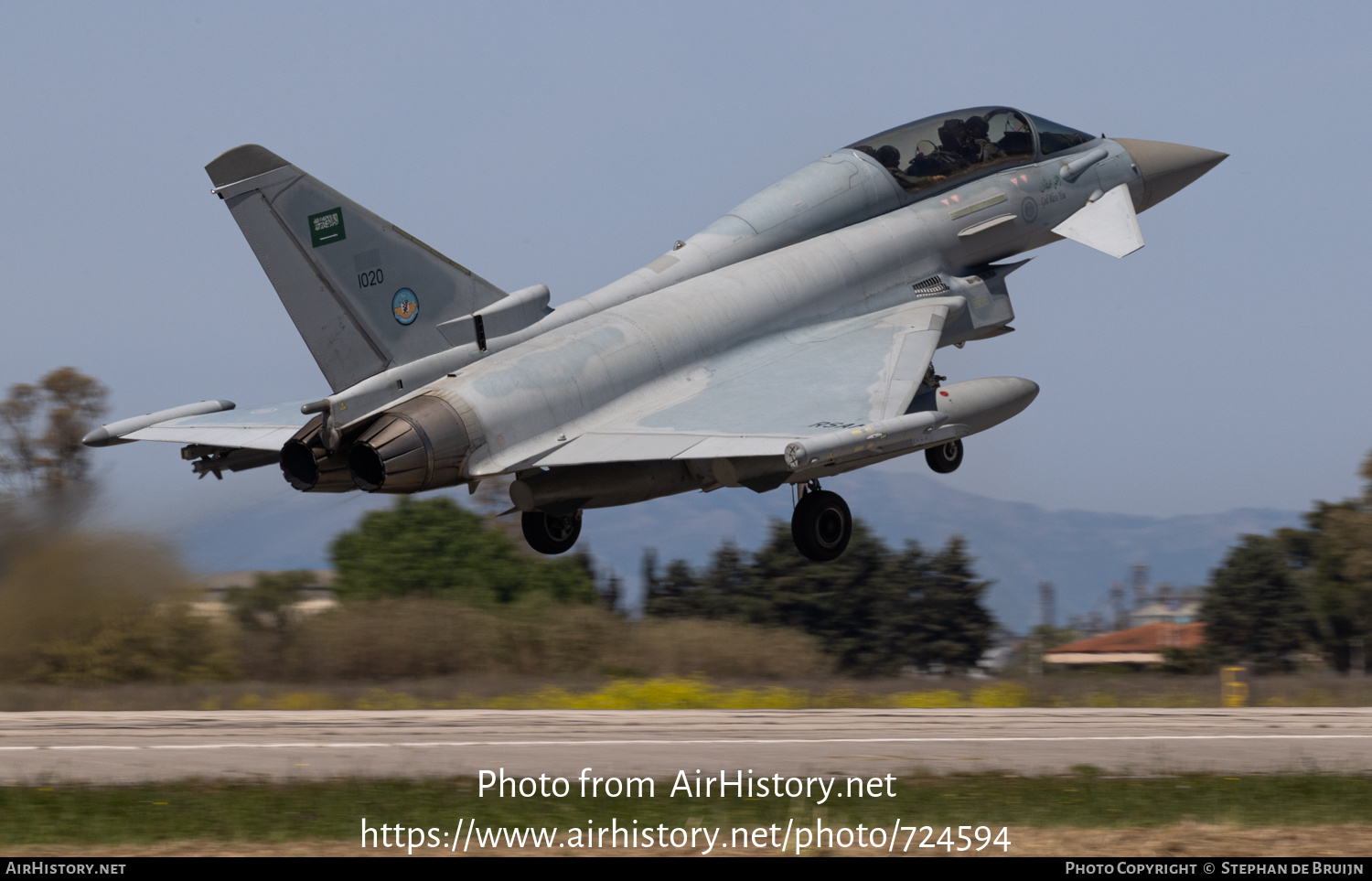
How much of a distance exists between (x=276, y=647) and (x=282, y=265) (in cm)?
1172

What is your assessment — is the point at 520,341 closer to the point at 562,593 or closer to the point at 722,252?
the point at 722,252

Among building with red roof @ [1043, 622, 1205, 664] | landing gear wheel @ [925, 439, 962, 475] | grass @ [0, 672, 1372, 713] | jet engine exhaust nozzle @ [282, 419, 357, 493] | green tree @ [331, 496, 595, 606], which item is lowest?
building with red roof @ [1043, 622, 1205, 664]

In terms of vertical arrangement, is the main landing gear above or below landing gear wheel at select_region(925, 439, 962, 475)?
below

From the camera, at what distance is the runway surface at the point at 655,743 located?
1427 centimetres

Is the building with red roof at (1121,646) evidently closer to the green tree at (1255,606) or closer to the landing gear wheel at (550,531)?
the green tree at (1255,606)

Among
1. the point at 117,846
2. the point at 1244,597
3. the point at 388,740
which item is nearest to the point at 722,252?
the point at 388,740

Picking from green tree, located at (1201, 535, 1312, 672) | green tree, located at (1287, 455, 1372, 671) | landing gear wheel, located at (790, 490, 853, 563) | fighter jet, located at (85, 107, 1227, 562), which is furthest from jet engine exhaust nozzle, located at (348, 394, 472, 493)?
green tree, located at (1201, 535, 1312, 672)

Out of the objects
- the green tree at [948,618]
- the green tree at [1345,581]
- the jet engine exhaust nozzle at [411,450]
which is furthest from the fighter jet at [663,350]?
the green tree at [1345,581]

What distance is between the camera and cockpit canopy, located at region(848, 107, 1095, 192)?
20016 millimetres

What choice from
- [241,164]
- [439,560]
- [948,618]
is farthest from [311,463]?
[948,618]

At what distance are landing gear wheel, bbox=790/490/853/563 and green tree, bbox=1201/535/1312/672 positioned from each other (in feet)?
160

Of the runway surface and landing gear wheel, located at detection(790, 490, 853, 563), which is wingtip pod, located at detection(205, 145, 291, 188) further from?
landing gear wheel, located at detection(790, 490, 853, 563)

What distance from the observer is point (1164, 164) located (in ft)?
72.0

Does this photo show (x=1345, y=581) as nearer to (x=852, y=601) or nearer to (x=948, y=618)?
(x=948, y=618)
